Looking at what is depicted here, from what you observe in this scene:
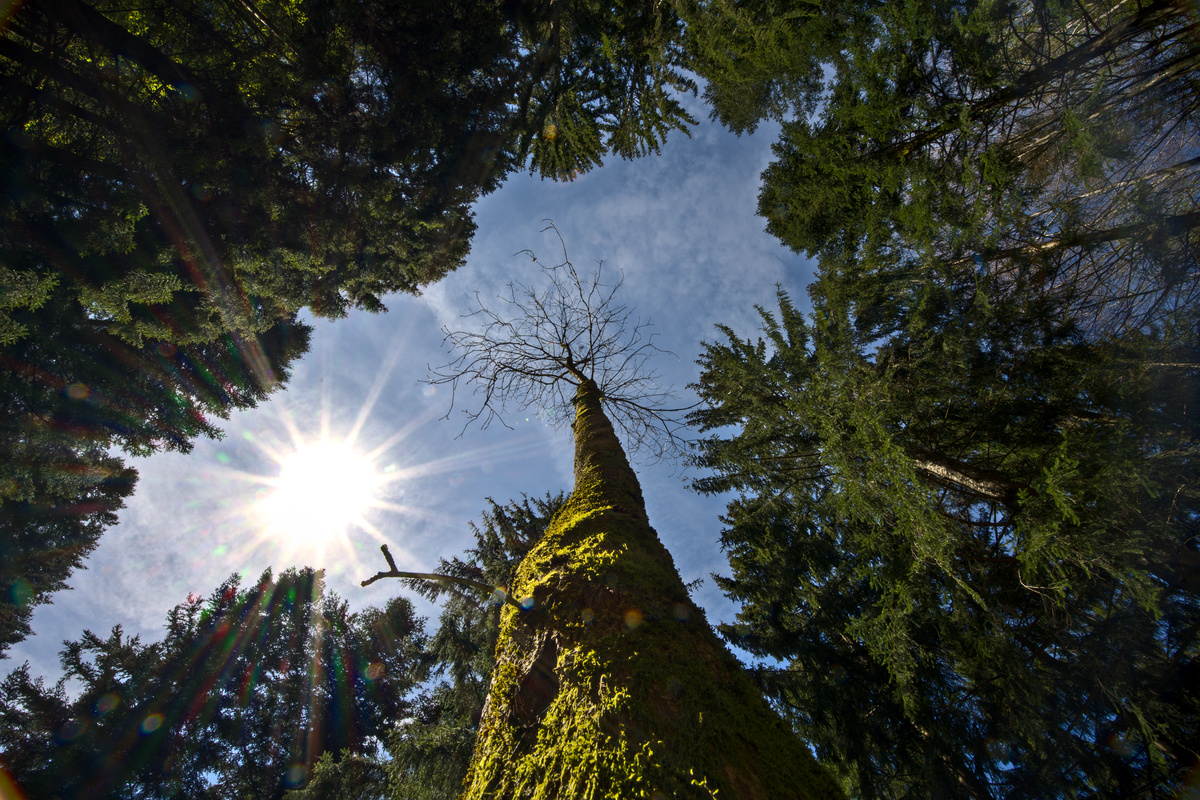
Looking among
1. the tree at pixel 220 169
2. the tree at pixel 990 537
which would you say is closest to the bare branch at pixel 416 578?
the tree at pixel 990 537

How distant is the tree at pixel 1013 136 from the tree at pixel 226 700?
472 inches

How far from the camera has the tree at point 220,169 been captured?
4.47 meters

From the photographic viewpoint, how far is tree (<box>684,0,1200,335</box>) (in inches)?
147

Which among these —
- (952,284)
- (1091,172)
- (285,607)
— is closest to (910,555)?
(952,284)

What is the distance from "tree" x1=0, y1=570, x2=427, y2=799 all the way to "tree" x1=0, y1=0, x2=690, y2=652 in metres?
2.80

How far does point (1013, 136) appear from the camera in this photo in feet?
17.2

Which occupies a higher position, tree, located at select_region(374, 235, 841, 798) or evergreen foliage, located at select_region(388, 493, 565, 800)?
evergreen foliage, located at select_region(388, 493, 565, 800)

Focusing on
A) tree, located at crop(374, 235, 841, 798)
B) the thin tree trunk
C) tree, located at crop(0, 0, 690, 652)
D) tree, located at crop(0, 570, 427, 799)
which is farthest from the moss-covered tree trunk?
tree, located at crop(0, 570, 427, 799)

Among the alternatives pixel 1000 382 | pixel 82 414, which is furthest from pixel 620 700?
→ pixel 82 414

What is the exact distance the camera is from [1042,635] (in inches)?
184

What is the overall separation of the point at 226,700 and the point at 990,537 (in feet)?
49.3

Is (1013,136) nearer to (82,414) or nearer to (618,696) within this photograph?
(618,696)

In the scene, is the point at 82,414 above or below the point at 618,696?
above

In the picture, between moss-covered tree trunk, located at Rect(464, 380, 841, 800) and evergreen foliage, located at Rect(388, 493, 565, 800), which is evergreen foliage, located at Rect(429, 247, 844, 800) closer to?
moss-covered tree trunk, located at Rect(464, 380, 841, 800)
